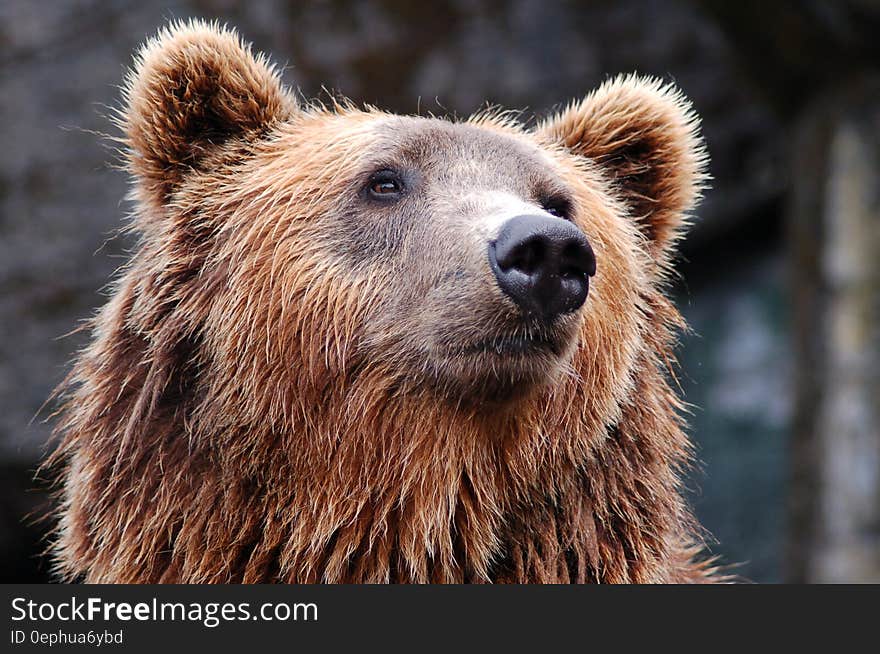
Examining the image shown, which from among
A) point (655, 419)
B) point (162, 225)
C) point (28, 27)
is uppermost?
point (28, 27)

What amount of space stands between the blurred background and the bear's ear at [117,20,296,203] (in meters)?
4.46

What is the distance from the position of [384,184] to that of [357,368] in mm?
769

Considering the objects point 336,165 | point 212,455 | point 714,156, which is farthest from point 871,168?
point 212,455

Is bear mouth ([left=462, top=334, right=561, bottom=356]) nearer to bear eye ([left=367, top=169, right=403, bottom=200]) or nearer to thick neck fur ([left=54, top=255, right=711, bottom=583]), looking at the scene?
thick neck fur ([left=54, top=255, right=711, bottom=583])

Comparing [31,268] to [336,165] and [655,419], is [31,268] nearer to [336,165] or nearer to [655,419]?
[336,165]

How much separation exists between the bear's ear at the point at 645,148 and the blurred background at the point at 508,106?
12.6 feet

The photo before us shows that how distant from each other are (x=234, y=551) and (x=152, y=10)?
691cm

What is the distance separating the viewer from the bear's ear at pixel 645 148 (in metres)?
4.90

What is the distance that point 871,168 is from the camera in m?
9.27

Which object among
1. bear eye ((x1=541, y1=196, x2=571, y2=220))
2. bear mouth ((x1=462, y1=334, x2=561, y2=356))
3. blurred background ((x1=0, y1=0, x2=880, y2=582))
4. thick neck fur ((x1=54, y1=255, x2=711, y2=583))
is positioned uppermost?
blurred background ((x1=0, y1=0, x2=880, y2=582))

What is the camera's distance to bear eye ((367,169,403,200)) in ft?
14.0

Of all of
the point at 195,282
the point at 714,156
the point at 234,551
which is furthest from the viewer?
the point at 714,156

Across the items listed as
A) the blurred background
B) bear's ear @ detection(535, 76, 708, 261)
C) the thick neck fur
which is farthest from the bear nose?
the blurred background

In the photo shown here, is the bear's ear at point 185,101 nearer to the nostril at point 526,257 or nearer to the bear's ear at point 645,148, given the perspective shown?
the bear's ear at point 645,148
